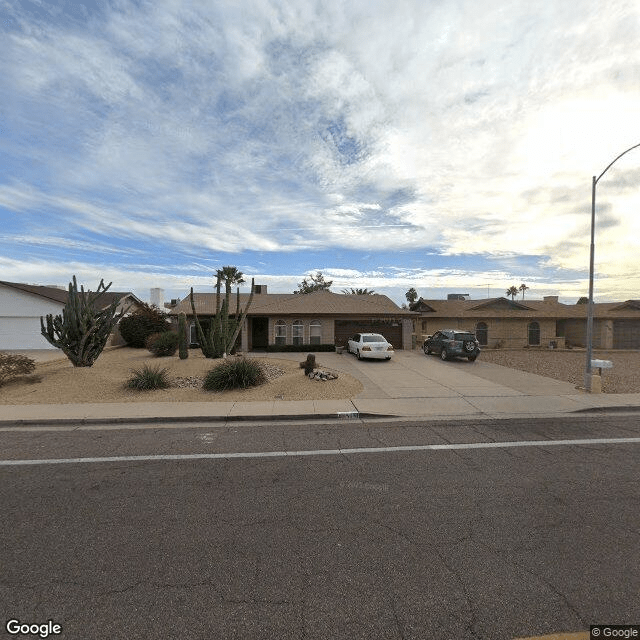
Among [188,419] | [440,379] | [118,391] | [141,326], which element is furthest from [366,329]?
[188,419]

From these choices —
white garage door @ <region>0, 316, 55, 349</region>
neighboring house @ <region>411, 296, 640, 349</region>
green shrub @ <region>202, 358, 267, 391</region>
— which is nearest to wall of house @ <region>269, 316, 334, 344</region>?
neighboring house @ <region>411, 296, 640, 349</region>

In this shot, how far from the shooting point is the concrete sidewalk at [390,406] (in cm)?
936

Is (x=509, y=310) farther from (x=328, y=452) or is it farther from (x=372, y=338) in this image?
(x=328, y=452)

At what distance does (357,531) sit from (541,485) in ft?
9.82

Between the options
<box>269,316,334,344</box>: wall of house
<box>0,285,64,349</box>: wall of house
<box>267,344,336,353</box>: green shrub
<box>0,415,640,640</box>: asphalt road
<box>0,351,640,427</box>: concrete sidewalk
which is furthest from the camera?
<box>269,316,334,344</box>: wall of house

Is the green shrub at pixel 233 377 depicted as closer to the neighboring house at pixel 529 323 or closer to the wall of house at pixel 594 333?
the neighboring house at pixel 529 323

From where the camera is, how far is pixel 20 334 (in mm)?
26406

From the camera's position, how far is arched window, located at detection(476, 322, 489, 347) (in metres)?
30.3

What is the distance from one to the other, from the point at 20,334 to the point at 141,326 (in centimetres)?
777

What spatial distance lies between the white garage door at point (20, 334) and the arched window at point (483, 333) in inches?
1266

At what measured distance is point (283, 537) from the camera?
13.3ft

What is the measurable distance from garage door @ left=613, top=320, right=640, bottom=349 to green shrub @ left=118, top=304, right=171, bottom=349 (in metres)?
36.1

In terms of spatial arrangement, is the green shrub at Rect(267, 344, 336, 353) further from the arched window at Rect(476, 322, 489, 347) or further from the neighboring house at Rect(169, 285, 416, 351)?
the arched window at Rect(476, 322, 489, 347)

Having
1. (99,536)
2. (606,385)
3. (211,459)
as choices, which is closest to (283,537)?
(99,536)
